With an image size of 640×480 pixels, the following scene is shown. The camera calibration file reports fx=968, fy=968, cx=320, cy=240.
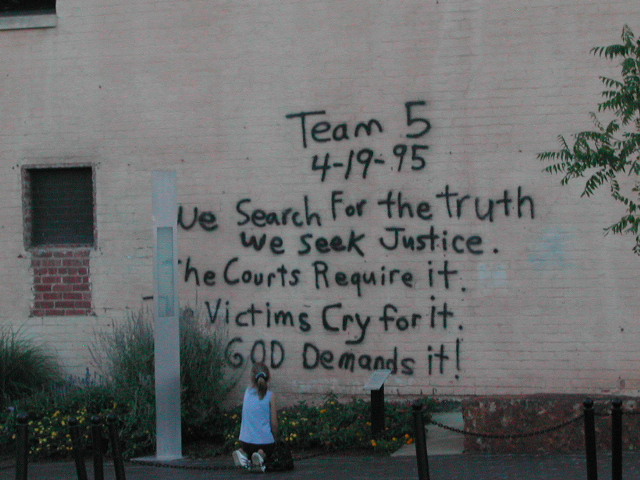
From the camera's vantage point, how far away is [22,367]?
1129 centimetres

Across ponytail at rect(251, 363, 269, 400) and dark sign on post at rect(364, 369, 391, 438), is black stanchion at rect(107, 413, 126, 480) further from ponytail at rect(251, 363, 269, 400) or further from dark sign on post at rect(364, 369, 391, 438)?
dark sign on post at rect(364, 369, 391, 438)

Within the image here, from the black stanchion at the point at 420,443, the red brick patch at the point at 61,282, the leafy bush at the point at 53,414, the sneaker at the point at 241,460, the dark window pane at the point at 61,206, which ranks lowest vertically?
the sneaker at the point at 241,460

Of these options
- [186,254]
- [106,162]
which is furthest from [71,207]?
[186,254]

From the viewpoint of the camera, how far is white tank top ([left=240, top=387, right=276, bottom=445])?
8.73m

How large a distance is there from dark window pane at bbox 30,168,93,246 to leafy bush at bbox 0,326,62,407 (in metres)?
1.24

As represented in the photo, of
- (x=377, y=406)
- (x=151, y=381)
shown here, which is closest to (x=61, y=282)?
(x=151, y=381)

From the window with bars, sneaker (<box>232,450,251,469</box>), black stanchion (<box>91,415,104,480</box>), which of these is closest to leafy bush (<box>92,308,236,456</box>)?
sneaker (<box>232,450,251,469</box>)

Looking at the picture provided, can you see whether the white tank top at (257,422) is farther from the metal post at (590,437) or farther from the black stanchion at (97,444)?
the metal post at (590,437)

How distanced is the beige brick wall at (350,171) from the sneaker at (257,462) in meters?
2.66

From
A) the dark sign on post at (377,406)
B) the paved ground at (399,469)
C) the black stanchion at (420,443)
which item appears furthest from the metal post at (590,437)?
the dark sign on post at (377,406)

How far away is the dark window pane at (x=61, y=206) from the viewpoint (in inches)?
469

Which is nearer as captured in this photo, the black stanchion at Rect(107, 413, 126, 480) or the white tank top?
the black stanchion at Rect(107, 413, 126, 480)

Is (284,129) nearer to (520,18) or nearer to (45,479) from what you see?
(520,18)

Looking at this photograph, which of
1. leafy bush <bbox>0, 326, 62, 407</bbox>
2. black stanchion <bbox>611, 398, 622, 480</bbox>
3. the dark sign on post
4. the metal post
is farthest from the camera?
leafy bush <bbox>0, 326, 62, 407</bbox>
